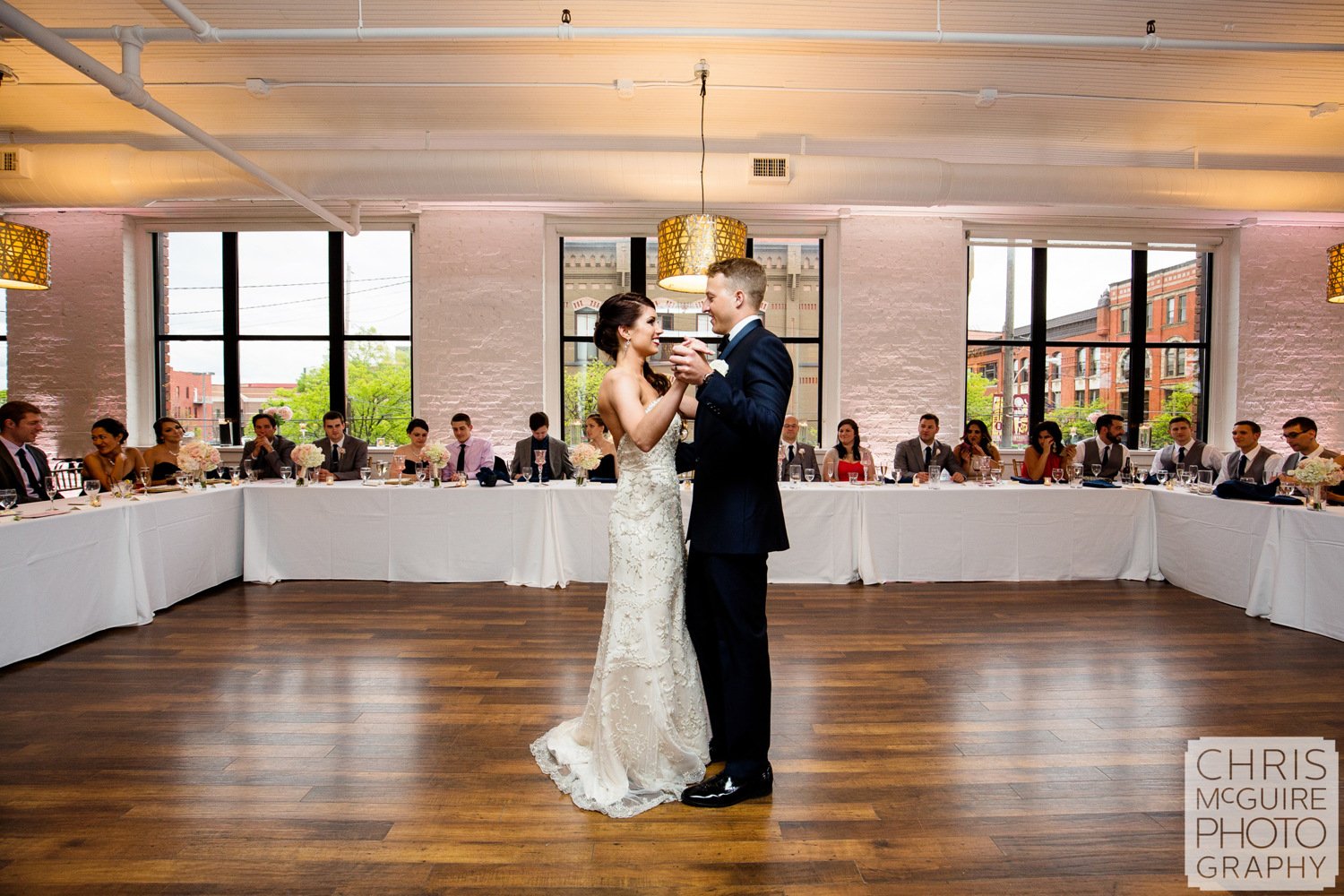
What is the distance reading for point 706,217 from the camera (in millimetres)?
5055

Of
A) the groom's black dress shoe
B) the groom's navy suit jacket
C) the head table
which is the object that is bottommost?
the groom's black dress shoe

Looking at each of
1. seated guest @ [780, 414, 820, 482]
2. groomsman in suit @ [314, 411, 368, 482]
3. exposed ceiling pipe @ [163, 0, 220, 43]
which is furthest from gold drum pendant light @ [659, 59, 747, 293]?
groomsman in suit @ [314, 411, 368, 482]

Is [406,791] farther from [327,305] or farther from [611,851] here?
[327,305]

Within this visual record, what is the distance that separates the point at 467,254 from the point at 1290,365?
909 centimetres

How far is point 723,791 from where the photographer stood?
2494 mm

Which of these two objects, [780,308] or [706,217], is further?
[780,308]

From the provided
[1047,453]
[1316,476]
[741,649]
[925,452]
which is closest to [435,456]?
Answer: [741,649]

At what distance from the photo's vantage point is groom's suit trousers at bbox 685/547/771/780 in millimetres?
2463

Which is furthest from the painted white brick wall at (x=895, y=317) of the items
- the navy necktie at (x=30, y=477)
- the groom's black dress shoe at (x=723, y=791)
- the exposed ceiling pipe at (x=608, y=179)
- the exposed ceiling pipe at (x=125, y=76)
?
the navy necktie at (x=30, y=477)

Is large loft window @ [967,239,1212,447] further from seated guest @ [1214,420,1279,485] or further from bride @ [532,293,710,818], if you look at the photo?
bride @ [532,293,710,818]

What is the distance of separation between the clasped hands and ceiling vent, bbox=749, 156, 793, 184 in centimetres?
471

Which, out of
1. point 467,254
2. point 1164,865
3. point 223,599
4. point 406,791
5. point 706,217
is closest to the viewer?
point 1164,865

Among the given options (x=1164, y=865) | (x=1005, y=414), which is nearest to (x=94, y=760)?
(x=1164, y=865)

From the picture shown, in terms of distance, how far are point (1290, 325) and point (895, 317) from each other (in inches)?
171
